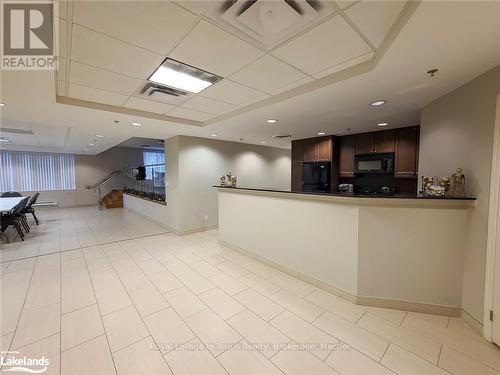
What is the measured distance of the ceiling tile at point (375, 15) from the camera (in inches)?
48.9

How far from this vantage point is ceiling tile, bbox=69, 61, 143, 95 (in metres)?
1.97

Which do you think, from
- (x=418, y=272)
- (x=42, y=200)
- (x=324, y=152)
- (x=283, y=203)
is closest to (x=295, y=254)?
(x=283, y=203)

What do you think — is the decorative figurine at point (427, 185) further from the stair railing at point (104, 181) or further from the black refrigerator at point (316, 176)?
the stair railing at point (104, 181)

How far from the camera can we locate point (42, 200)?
866 cm

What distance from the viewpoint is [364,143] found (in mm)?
4664

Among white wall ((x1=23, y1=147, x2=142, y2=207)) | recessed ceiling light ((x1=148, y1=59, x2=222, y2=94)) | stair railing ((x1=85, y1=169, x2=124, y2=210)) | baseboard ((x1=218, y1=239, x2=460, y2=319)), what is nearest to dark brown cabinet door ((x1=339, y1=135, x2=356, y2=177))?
baseboard ((x1=218, y1=239, x2=460, y2=319))

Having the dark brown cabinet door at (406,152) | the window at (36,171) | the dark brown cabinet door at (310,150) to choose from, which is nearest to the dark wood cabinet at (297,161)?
the dark brown cabinet door at (310,150)

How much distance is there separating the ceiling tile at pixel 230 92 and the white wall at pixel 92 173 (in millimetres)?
9660

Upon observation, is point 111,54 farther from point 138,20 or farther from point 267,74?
point 267,74

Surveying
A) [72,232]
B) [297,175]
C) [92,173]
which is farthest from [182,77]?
[92,173]

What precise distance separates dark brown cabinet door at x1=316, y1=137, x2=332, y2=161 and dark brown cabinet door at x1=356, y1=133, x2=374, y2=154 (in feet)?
2.01

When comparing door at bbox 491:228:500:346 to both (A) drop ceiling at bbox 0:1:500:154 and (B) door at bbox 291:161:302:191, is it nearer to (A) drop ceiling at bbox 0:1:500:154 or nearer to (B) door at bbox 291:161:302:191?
(A) drop ceiling at bbox 0:1:500:154

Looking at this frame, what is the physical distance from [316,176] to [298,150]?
0.91 meters

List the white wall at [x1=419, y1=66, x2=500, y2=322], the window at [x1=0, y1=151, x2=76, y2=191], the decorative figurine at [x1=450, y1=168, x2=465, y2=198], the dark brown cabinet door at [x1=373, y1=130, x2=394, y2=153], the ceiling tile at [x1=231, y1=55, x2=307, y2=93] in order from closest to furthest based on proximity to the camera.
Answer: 1. the white wall at [x1=419, y1=66, x2=500, y2=322]
2. the ceiling tile at [x1=231, y1=55, x2=307, y2=93]
3. the decorative figurine at [x1=450, y1=168, x2=465, y2=198]
4. the dark brown cabinet door at [x1=373, y1=130, x2=394, y2=153]
5. the window at [x1=0, y1=151, x2=76, y2=191]
